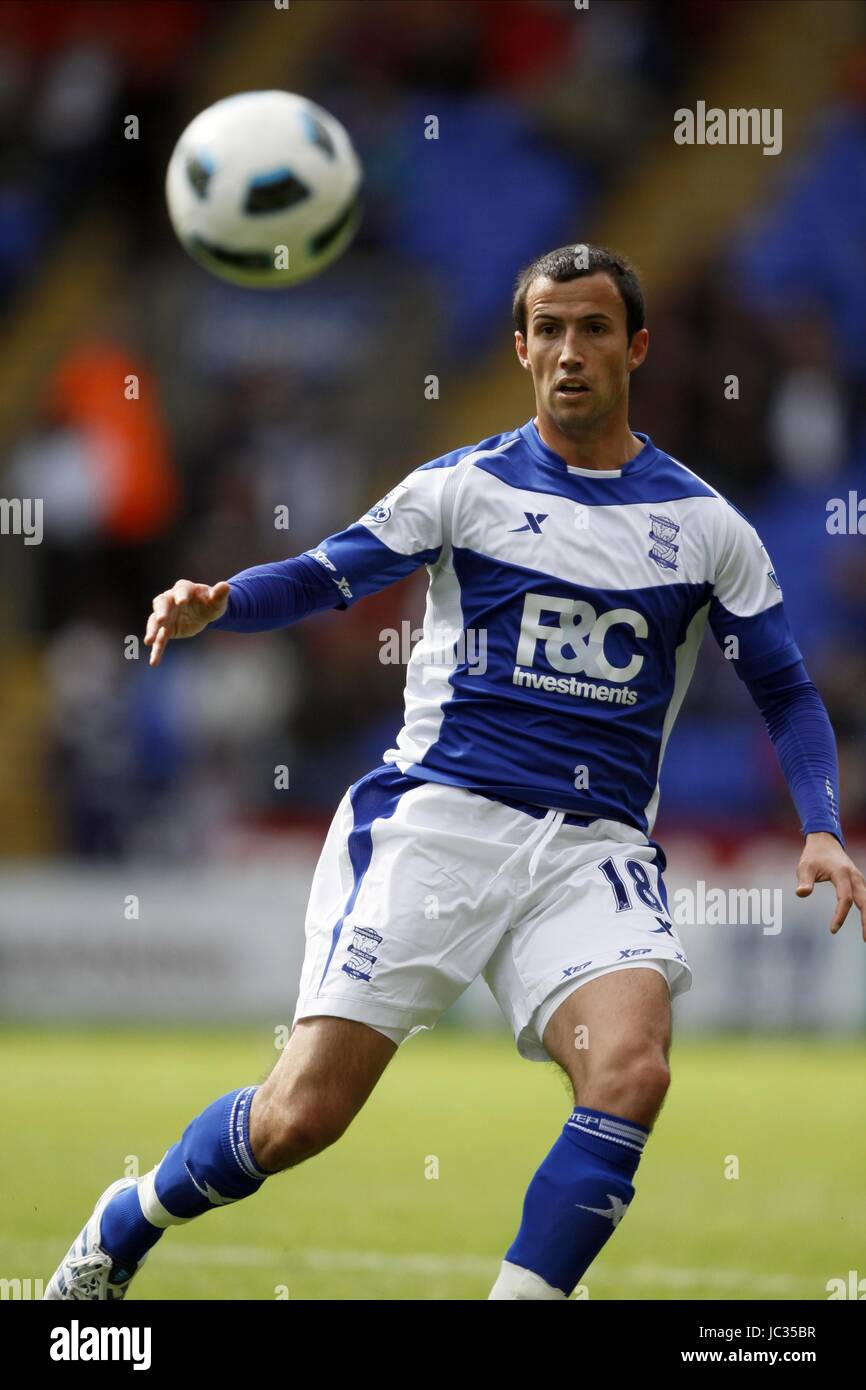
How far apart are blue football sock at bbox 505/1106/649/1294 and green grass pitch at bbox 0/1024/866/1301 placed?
3.42 feet

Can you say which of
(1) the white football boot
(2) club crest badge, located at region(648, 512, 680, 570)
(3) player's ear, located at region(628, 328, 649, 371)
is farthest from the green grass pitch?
(3) player's ear, located at region(628, 328, 649, 371)

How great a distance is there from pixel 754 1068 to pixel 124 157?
11061mm

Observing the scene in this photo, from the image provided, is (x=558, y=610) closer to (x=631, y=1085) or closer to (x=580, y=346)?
(x=580, y=346)

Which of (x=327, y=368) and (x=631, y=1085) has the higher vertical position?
(x=327, y=368)

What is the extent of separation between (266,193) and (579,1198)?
380cm

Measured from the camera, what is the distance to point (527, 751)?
462 centimetres

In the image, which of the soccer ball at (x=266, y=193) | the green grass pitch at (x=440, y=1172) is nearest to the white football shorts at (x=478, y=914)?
the green grass pitch at (x=440, y=1172)

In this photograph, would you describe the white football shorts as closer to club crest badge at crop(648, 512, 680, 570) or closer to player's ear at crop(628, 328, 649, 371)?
club crest badge at crop(648, 512, 680, 570)

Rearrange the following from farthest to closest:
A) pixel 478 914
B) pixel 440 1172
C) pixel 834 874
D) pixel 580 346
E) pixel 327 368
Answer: pixel 327 368 → pixel 440 1172 → pixel 580 346 → pixel 478 914 → pixel 834 874

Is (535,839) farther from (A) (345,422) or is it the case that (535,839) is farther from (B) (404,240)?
(B) (404,240)

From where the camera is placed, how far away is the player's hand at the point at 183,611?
4297 mm

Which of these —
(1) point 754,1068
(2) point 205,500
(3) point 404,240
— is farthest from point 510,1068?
(3) point 404,240

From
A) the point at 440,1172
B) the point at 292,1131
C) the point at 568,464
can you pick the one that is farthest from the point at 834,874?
the point at 440,1172

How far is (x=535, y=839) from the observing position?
457 cm
